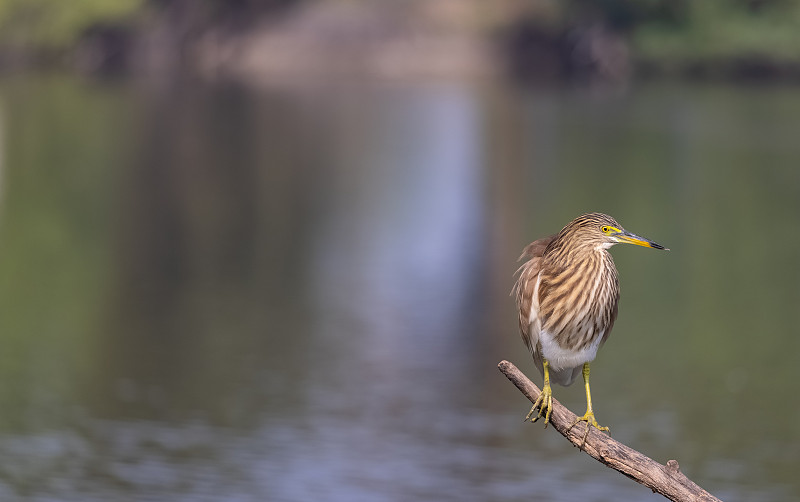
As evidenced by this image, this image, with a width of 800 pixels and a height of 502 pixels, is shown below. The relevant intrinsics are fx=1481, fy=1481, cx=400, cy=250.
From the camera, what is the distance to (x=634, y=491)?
18.2 m

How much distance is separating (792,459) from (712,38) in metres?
63.6

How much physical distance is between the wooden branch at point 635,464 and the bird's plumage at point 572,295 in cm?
46

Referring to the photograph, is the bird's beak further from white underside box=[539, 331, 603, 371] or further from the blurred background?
the blurred background

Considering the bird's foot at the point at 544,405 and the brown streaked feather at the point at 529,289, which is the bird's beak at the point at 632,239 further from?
the bird's foot at the point at 544,405

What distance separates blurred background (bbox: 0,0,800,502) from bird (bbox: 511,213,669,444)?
11.0 metres

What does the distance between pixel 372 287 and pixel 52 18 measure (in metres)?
59.0

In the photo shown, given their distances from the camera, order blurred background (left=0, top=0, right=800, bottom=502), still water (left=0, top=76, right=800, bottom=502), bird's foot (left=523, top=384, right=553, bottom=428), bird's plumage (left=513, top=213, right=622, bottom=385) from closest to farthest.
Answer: bird's foot (left=523, top=384, right=553, bottom=428) → bird's plumage (left=513, top=213, right=622, bottom=385) → still water (left=0, top=76, right=800, bottom=502) → blurred background (left=0, top=0, right=800, bottom=502)

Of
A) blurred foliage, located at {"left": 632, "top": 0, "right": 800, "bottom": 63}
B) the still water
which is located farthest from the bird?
blurred foliage, located at {"left": 632, "top": 0, "right": 800, "bottom": 63}

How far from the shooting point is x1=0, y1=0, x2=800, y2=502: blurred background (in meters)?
19.2

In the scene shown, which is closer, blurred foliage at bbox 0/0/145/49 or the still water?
the still water

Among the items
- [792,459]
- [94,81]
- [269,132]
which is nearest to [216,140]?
[269,132]

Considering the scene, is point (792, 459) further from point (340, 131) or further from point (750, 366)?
point (340, 131)

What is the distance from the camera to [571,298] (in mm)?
6992

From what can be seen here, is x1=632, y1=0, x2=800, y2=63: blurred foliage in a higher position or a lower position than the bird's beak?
higher
